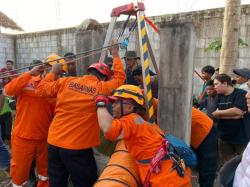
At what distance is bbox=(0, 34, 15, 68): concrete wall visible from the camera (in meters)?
12.1

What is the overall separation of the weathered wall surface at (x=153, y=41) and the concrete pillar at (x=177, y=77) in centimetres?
23

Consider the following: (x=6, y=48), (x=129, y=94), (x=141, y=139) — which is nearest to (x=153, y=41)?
(x=129, y=94)

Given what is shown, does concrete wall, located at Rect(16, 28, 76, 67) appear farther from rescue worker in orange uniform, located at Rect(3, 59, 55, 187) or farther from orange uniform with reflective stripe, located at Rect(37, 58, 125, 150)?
orange uniform with reflective stripe, located at Rect(37, 58, 125, 150)

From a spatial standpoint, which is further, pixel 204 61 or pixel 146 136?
pixel 204 61

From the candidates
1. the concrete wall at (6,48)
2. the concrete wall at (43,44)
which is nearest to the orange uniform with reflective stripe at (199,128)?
the concrete wall at (43,44)

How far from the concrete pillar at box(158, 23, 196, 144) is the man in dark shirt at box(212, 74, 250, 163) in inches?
32.3

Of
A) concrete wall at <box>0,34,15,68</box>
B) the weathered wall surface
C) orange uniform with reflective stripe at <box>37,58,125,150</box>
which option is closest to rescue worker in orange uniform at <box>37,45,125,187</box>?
orange uniform with reflective stripe at <box>37,58,125,150</box>

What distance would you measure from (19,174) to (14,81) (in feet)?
4.26

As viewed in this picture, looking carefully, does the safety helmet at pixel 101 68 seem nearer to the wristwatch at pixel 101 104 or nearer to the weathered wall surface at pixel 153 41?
the wristwatch at pixel 101 104

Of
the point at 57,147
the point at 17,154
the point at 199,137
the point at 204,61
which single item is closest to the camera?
the point at 57,147

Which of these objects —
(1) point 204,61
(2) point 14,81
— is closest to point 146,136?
(2) point 14,81

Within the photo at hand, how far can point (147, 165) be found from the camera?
2.96 m

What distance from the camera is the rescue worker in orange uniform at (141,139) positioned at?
2867mm

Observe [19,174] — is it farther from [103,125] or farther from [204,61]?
[204,61]
